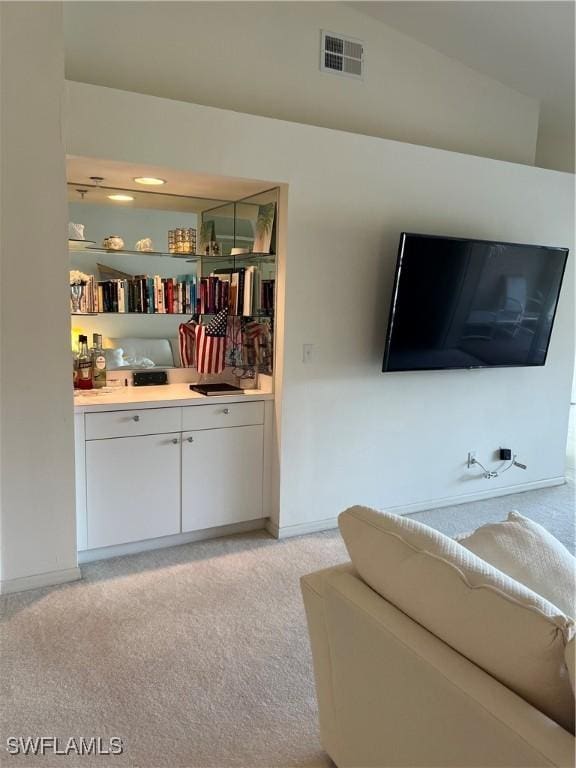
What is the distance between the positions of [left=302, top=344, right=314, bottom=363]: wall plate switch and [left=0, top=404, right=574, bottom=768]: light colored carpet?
1.10 m

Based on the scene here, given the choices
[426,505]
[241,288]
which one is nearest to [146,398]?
[241,288]

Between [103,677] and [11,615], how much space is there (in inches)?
26.2

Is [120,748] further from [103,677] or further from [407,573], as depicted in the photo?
[407,573]

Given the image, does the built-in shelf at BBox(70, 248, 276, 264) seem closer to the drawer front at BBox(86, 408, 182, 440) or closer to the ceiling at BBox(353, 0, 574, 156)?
the drawer front at BBox(86, 408, 182, 440)

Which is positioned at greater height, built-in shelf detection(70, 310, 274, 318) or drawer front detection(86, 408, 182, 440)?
built-in shelf detection(70, 310, 274, 318)

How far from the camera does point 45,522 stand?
291 centimetres

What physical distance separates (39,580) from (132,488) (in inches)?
25.1

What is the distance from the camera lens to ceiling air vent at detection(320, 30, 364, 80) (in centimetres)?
360

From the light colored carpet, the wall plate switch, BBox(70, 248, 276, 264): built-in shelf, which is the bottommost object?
the light colored carpet

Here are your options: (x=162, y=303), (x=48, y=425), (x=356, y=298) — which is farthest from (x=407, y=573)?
(x=162, y=303)

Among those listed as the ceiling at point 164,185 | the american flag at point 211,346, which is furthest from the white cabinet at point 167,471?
the ceiling at point 164,185

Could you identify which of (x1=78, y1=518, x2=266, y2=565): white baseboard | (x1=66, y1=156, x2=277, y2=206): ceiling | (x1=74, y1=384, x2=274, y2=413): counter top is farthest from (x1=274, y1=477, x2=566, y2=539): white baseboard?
(x1=66, y1=156, x2=277, y2=206): ceiling

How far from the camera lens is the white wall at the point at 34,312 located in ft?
8.56

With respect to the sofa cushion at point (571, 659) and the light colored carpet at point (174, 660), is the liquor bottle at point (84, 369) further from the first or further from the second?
the sofa cushion at point (571, 659)
